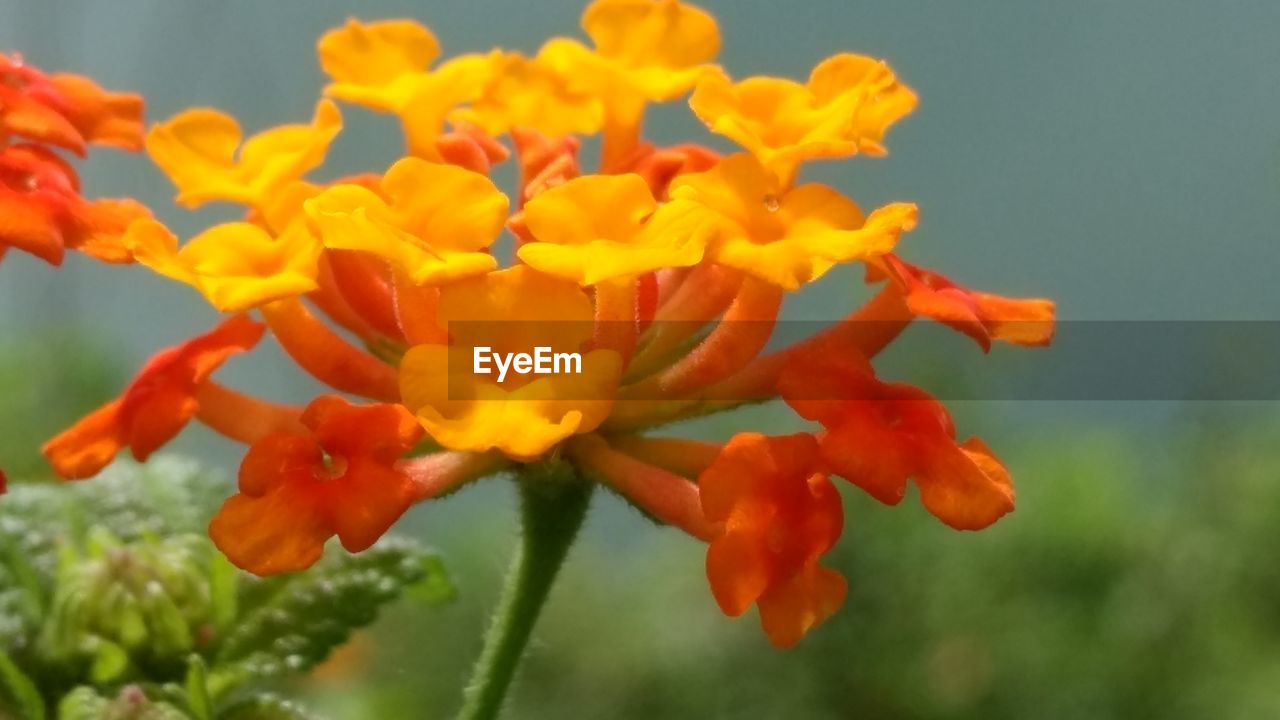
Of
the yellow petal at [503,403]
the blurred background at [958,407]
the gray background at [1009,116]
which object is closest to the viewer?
the yellow petal at [503,403]

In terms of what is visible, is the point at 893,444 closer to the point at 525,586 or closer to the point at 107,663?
the point at 525,586

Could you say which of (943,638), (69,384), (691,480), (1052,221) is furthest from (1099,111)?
(691,480)

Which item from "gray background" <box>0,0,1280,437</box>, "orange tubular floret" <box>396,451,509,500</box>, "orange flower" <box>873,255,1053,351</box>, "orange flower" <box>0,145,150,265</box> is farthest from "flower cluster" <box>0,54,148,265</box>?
"gray background" <box>0,0,1280,437</box>

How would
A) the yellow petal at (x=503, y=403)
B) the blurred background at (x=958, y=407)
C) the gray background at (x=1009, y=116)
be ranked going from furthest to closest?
the gray background at (x=1009, y=116) → the blurred background at (x=958, y=407) → the yellow petal at (x=503, y=403)

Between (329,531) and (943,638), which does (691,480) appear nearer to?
(329,531)

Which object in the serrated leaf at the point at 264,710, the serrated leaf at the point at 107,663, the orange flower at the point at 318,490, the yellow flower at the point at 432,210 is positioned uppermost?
the yellow flower at the point at 432,210

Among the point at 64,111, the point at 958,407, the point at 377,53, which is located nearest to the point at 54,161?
the point at 64,111

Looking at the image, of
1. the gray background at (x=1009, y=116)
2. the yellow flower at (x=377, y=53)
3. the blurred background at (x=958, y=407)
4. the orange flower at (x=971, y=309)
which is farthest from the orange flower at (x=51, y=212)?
the gray background at (x=1009, y=116)

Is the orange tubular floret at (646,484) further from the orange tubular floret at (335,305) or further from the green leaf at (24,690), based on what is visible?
the green leaf at (24,690)
